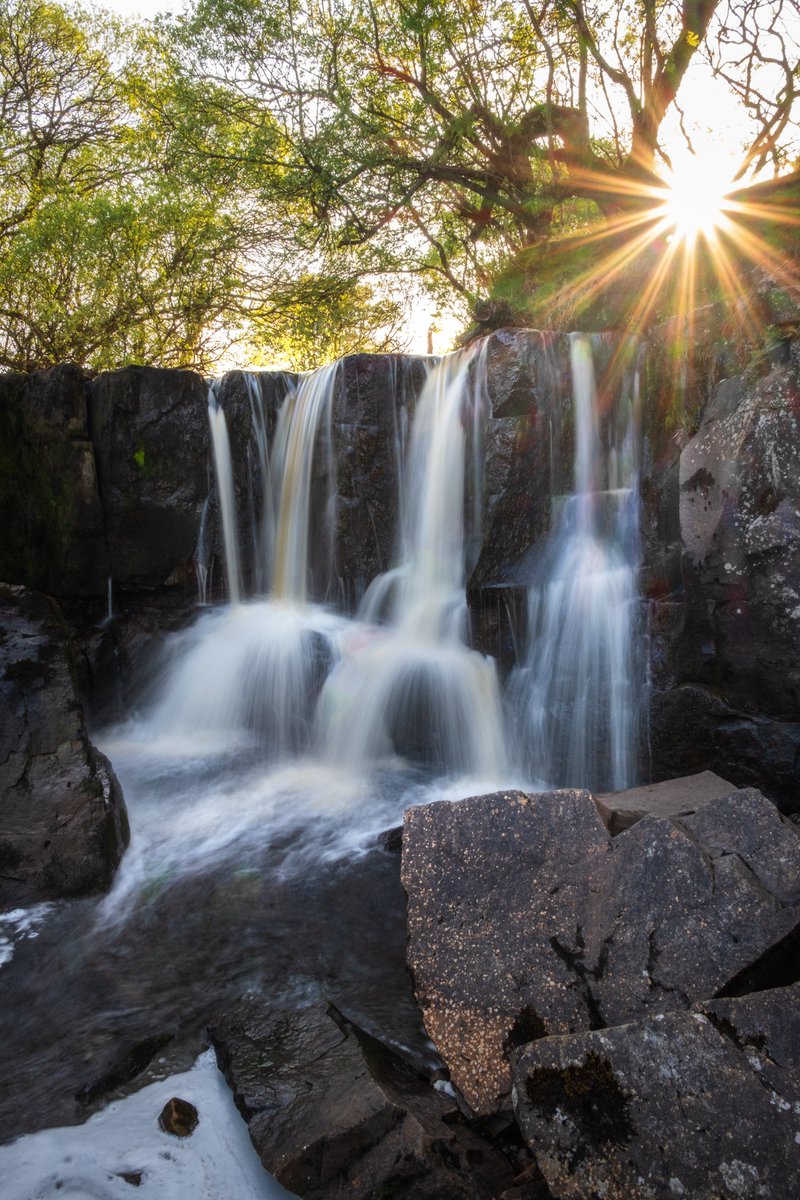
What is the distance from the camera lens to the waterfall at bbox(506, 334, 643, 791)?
581 centimetres

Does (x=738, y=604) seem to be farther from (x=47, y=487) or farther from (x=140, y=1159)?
(x=47, y=487)

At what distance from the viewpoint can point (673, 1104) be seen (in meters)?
2.23

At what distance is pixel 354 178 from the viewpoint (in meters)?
10.8

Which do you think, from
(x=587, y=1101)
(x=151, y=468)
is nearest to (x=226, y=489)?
(x=151, y=468)

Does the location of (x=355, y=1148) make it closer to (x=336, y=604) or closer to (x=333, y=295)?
(x=336, y=604)

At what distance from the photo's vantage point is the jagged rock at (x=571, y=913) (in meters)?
2.80

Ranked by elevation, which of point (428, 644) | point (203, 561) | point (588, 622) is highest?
point (203, 561)

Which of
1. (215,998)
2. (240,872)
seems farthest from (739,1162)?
(240,872)

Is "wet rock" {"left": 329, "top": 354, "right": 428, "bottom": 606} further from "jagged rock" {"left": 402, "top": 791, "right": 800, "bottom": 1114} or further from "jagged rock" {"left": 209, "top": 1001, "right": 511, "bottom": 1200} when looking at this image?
"jagged rock" {"left": 209, "top": 1001, "right": 511, "bottom": 1200}

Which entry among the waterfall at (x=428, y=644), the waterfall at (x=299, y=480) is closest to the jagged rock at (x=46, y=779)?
the waterfall at (x=428, y=644)

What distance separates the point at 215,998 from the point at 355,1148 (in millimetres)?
1332

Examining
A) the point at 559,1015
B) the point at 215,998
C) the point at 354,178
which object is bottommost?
the point at 215,998

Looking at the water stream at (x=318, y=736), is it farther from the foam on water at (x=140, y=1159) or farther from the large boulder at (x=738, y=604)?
the large boulder at (x=738, y=604)

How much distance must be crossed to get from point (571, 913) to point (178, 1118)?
1791mm
